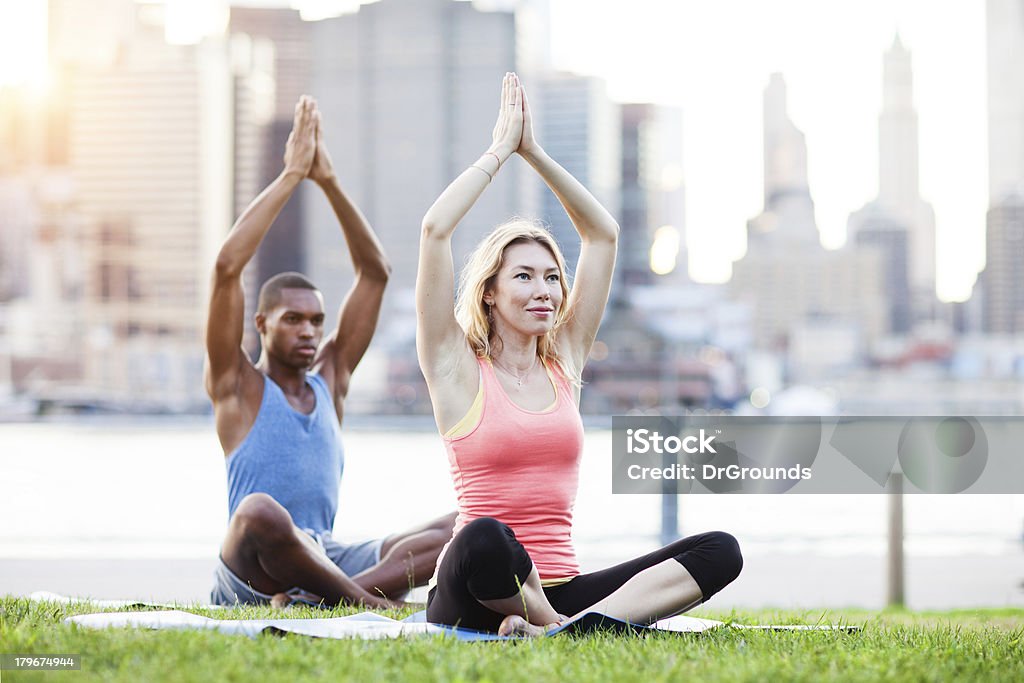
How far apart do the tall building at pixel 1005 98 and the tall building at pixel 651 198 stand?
1140 inches

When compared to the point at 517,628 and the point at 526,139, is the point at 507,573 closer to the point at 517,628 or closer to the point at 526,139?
the point at 517,628

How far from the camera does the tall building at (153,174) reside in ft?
310

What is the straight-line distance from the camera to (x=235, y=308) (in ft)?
12.4

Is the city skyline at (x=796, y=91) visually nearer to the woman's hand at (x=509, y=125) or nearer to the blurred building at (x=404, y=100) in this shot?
the blurred building at (x=404, y=100)

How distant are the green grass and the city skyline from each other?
8858 cm

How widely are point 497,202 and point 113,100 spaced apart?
143 ft

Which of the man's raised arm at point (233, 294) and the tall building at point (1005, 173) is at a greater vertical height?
the tall building at point (1005, 173)

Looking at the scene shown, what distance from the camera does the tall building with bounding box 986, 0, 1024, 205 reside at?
359 ft

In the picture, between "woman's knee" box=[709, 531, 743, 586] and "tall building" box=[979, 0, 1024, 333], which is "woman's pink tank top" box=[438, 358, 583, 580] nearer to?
"woman's knee" box=[709, 531, 743, 586]

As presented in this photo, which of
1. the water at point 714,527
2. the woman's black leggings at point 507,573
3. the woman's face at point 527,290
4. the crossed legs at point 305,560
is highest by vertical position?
the woman's face at point 527,290

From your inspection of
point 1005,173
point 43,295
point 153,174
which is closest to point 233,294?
point 43,295

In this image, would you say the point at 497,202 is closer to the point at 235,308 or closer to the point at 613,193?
the point at 613,193

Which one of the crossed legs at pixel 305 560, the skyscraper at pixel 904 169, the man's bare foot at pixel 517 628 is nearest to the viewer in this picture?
the man's bare foot at pixel 517 628

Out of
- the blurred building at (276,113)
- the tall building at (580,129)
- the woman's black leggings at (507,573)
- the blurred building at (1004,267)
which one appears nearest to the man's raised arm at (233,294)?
the woman's black leggings at (507,573)
